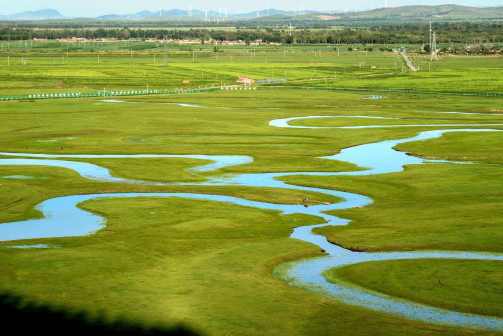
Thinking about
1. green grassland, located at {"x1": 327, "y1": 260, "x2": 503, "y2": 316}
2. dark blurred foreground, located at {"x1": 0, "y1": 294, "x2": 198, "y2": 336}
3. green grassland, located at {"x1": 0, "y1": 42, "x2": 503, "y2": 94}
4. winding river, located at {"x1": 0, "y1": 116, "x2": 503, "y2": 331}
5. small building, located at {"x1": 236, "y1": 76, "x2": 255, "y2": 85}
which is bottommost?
small building, located at {"x1": 236, "y1": 76, "x2": 255, "y2": 85}

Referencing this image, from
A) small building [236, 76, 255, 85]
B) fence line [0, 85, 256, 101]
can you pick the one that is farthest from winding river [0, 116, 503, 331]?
small building [236, 76, 255, 85]

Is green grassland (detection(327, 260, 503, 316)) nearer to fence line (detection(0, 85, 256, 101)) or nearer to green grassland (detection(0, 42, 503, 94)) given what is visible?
fence line (detection(0, 85, 256, 101))

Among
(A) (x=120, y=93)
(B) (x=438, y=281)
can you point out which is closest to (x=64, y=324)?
(B) (x=438, y=281)

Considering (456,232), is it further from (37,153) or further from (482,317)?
(37,153)

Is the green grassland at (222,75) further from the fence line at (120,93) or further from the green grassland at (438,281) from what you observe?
the green grassland at (438,281)

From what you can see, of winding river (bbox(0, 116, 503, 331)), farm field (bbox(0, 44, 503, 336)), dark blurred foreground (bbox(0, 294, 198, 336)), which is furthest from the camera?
winding river (bbox(0, 116, 503, 331))

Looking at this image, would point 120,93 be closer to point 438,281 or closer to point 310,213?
point 310,213

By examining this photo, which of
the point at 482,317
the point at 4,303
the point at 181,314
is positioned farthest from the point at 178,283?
the point at 482,317
